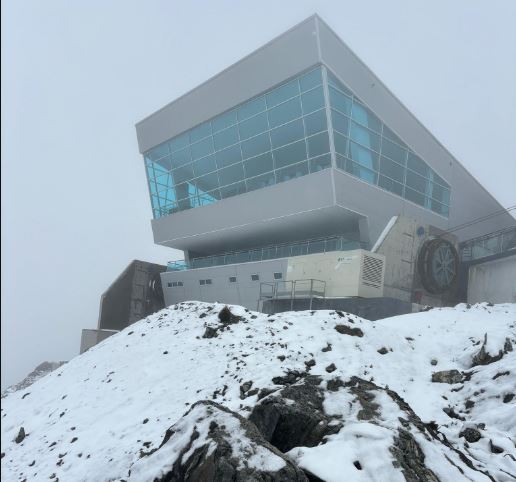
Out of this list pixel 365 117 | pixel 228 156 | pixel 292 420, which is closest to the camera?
pixel 292 420

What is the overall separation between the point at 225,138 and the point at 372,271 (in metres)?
14.2

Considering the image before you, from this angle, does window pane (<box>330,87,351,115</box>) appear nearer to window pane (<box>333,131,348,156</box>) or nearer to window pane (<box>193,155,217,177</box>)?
window pane (<box>333,131,348,156</box>)

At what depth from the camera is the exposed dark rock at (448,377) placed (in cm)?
955

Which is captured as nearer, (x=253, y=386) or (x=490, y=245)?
(x=253, y=386)

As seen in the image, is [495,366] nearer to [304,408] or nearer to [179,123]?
[304,408]

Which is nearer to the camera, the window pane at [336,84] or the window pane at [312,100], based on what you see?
the window pane at [312,100]

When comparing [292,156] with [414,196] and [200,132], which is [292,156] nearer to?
[200,132]

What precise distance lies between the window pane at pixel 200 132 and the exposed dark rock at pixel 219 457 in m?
27.5

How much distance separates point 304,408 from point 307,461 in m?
1.40

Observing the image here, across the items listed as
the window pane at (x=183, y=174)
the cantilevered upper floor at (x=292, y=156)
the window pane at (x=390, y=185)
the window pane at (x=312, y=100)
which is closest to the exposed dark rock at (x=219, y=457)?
the cantilevered upper floor at (x=292, y=156)

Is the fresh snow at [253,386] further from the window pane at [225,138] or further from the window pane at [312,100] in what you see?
the window pane at [225,138]

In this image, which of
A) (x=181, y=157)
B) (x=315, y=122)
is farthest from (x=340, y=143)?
(x=181, y=157)

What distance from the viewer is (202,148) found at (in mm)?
31594

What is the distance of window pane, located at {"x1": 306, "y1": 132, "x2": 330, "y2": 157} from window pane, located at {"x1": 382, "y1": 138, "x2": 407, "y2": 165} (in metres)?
5.62
